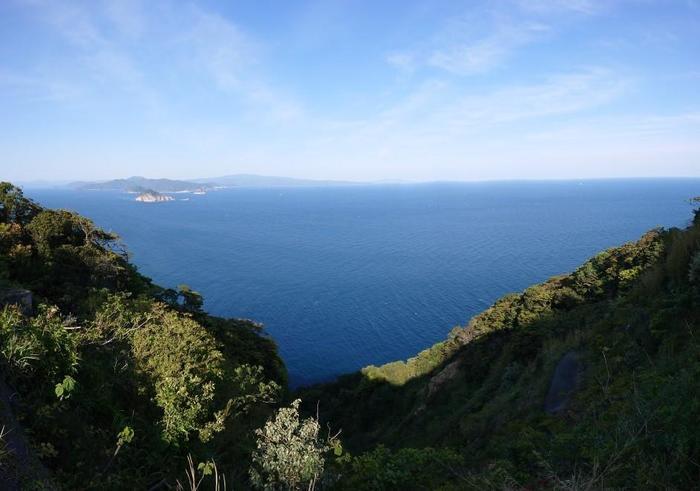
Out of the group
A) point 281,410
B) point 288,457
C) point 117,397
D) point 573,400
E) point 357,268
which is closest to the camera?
point 288,457

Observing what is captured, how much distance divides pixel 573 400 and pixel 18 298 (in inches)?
601

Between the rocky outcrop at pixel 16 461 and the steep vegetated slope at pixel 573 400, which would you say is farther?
→ the steep vegetated slope at pixel 573 400

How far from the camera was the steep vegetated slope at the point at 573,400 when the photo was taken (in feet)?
17.5

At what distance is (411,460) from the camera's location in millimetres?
9117

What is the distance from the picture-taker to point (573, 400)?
10.4 m

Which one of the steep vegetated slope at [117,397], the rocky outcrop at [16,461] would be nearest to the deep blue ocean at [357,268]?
the steep vegetated slope at [117,397]

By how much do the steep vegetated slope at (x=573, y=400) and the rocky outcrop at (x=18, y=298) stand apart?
9499 mm

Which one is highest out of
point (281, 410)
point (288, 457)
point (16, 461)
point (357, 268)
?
point (281, 410)

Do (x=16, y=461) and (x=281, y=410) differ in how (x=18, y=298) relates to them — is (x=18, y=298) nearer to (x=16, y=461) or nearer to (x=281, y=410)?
Answer: (x=16, y=461)

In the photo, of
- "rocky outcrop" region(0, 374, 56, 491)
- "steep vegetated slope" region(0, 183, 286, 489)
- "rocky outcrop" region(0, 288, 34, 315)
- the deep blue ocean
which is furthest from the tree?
the deep blue ocean

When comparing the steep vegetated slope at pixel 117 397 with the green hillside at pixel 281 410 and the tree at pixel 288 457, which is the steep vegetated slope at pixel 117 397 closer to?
the green hillside at pixel 281 410

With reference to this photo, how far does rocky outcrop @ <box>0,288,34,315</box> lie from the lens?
10.7 m

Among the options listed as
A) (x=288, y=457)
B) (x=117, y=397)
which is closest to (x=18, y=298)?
(x=117, y=397)

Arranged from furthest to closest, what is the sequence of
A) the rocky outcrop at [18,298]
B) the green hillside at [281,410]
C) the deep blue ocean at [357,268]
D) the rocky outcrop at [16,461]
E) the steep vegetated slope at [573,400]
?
the deep blue ocean at [357,268]
the rocky outcrop at [18,298]
the green hillside at [281,410]
the steep vegetated slope at [573,400]
the rocky outcrop at [16,461]
